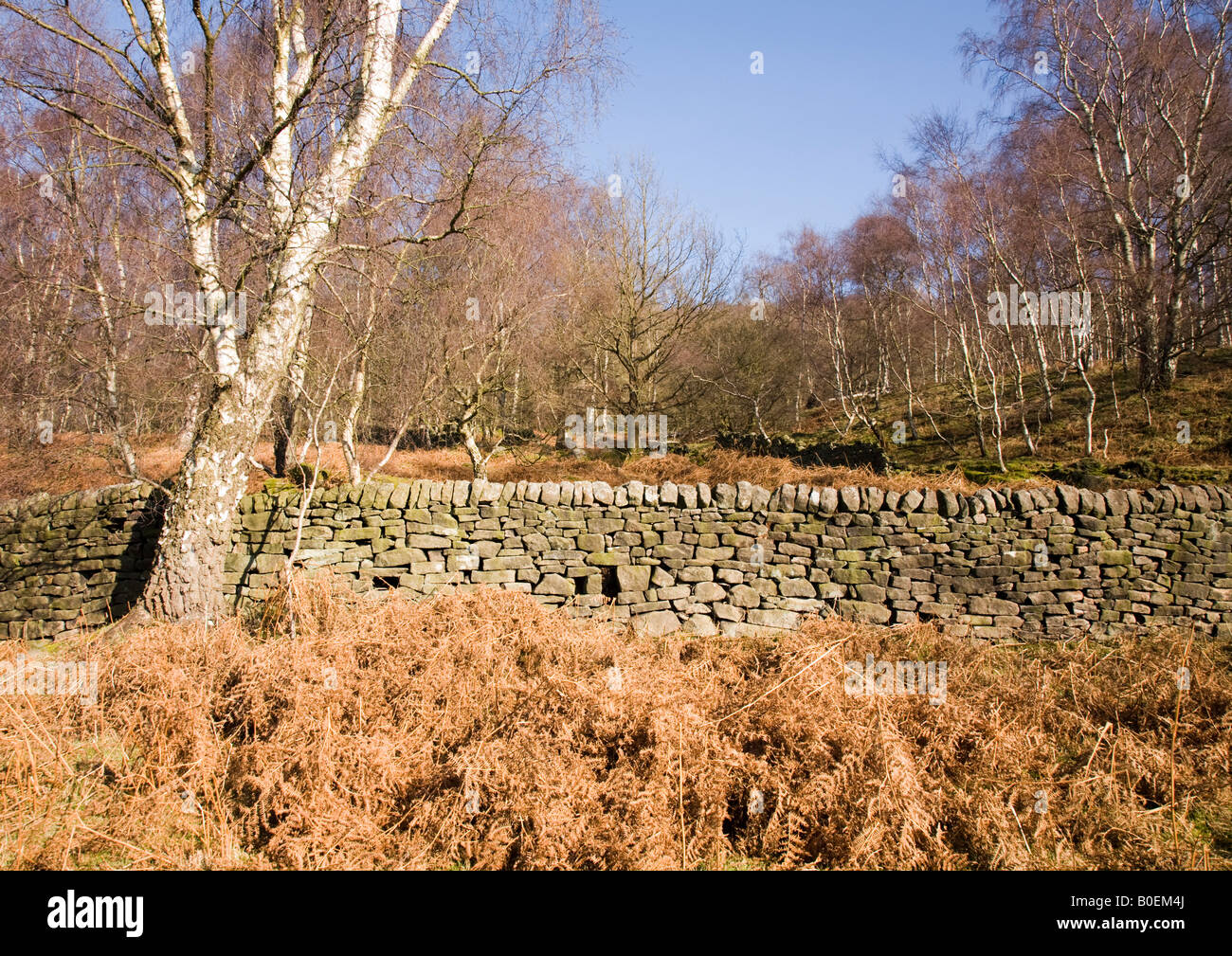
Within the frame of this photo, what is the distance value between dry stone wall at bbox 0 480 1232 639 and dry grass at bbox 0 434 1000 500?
127 centimetres

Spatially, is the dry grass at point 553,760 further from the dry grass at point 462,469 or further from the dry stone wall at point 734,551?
the dry grass at point 462,469

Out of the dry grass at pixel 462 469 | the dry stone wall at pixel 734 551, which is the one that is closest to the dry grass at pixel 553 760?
the dry stone wall at pixel 734 551

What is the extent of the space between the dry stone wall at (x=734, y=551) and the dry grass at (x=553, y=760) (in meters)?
1.44

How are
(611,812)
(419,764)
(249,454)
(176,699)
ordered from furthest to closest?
(249,454), (176,699), (419,764), (611,812)

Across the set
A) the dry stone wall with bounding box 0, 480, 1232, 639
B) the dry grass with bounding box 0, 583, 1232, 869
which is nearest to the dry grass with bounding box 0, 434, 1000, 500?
the dry stone wall with bounding box 0, 480, 1232, 639

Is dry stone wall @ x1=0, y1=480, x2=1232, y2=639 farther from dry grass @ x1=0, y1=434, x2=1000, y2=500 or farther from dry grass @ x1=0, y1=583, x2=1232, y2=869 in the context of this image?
dry grass @ x1=0, y1=583, x2=1232, y2=869

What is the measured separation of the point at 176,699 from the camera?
4.63m

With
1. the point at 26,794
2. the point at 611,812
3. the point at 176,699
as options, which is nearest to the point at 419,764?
the point at 611,812

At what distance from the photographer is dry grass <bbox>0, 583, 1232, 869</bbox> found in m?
3.88
